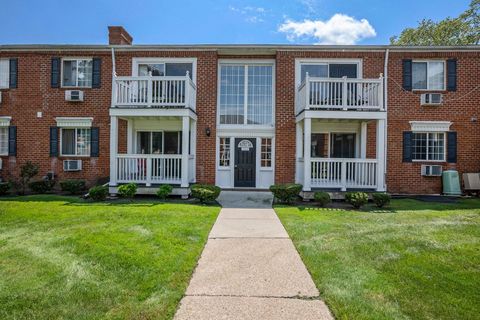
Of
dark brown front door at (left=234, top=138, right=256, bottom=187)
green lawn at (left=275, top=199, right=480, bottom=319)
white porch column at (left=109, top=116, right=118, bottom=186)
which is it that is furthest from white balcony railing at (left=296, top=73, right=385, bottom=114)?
white porch column at (left=109, top=116, right=118, bottom=186)

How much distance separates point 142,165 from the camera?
11.7 m

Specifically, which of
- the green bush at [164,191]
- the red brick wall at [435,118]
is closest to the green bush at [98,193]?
the green bush at [164,191]

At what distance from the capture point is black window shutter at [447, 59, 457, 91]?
12.4m

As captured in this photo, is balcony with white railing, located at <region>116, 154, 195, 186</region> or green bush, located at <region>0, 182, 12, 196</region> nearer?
balcony with white railing, located at <region>116, 154, 195, 186</region>

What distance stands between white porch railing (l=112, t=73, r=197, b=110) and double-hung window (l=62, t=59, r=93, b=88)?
2323 millimetres

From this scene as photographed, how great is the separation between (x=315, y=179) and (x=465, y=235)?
547 cm

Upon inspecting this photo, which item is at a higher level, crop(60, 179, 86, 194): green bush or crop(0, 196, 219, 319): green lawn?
crop(60, 179, 86, 194): green bush

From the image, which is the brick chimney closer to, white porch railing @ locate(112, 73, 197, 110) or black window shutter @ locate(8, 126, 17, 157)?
white porch railing @ locate(112, 73, 197, 110)

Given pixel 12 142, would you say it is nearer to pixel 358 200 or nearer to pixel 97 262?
pixel 97 262

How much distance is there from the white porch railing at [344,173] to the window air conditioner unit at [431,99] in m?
3.87

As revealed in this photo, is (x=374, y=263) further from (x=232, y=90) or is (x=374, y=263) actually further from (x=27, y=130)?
(x=27, y=130)

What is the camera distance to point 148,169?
444 inches

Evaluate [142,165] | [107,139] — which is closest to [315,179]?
[142,165]

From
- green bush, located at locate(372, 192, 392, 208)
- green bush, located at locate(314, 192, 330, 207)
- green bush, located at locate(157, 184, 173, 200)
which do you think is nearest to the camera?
green bush, located at locate(372, 192, 392, 208)
